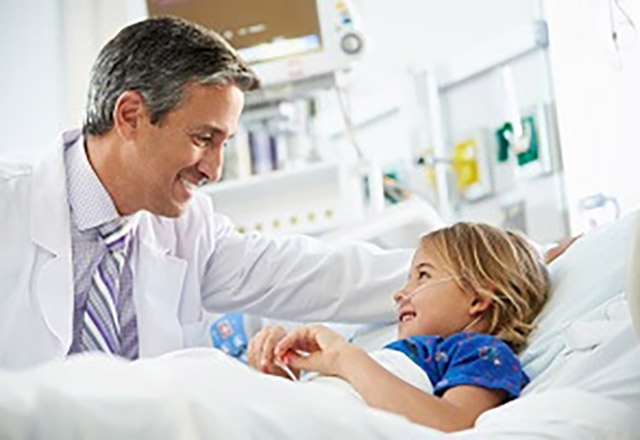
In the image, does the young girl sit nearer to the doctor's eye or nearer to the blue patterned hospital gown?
the blue patterned hospital gown

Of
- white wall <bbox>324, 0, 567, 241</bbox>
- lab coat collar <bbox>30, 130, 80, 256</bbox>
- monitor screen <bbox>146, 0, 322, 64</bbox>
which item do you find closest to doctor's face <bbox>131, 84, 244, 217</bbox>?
lab coat collar <bbox>30, 130, 80, 256</bbox>

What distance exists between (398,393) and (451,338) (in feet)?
0.72

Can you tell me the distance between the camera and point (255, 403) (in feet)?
2.56

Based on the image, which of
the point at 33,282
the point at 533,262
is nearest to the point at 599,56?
the point at 533,262

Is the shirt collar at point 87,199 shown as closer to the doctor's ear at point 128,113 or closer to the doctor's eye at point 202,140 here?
the doctor's ear at point 128,113

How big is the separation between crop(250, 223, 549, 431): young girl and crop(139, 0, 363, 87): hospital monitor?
→ 1.77m

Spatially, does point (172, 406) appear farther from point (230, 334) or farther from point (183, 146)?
point (230, 334)

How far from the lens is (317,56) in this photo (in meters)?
3.43

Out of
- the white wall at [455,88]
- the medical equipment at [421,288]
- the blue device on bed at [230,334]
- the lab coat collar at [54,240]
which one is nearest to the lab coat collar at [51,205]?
the lab coat collar at [54,240]

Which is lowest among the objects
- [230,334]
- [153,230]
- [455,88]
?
[230,334]

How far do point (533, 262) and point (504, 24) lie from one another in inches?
114

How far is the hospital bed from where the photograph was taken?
652 millimetres

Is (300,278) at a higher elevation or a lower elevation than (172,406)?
lower

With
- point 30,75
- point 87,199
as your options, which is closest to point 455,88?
point 30,75
